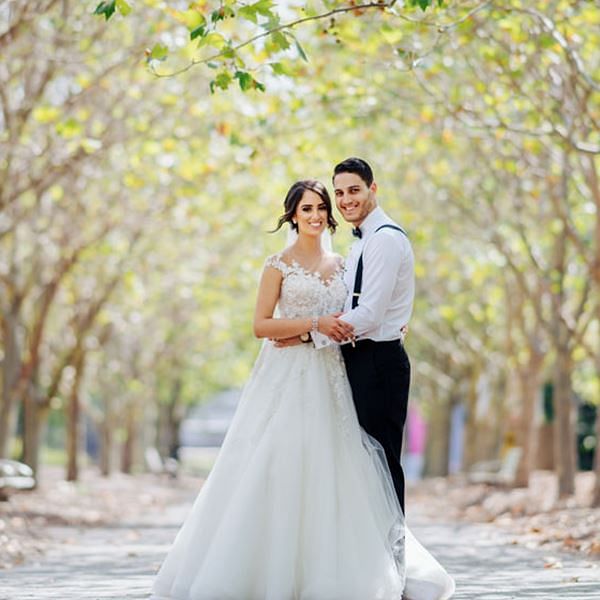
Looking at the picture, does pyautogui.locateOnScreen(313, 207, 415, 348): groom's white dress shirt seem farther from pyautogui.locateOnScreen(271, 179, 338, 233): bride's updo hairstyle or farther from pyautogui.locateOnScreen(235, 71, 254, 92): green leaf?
pyautogui.locateOnScreen(235, 71, 254, 92): green leaf

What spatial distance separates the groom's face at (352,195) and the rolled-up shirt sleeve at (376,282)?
243 millimetres

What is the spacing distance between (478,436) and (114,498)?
498 inches

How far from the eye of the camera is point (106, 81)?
740 inches

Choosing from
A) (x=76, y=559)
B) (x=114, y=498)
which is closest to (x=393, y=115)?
(x=76, y=559)

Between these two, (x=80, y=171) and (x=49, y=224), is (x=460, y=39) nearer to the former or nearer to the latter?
(x=80, y=171)

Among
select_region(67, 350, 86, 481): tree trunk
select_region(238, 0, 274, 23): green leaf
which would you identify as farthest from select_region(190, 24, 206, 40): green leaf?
select_region(67, 350, 86, 481): tree trunk

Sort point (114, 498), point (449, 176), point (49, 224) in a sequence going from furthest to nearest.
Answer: point (114, 498), point (449, 176), point (49, 224)

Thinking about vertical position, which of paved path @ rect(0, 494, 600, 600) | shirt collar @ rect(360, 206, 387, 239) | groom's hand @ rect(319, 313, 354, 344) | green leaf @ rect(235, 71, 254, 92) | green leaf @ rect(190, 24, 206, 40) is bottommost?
paved path @ rect(0, 494, 600, 600)

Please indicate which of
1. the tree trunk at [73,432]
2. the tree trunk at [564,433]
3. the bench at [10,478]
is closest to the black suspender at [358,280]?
the bench at [10,478]

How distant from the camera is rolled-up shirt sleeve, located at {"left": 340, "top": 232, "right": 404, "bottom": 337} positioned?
8.09 meters

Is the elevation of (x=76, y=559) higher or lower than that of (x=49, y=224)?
lower

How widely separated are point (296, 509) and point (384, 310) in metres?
1.26

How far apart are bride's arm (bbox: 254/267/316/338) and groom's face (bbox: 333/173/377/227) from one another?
0.58m

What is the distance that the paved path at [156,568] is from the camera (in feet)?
30.3
